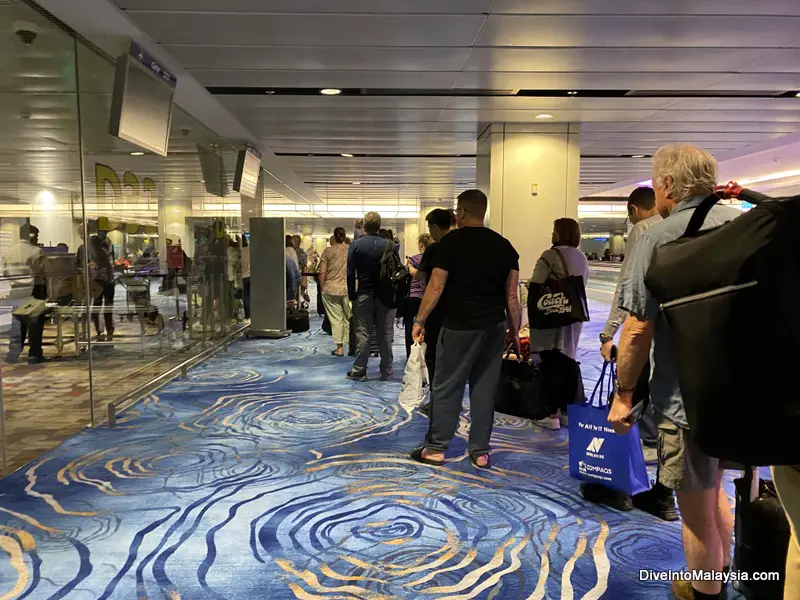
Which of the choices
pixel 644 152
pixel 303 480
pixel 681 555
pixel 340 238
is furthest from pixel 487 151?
pixel 681 555

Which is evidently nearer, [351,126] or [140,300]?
[351,126]

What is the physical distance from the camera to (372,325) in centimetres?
629

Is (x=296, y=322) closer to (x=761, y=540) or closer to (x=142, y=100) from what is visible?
(x=142, y=100)

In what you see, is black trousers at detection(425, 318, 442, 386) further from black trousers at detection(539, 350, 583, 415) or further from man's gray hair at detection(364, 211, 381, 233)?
man's gray hair at detection(364, 211, 381, 233)

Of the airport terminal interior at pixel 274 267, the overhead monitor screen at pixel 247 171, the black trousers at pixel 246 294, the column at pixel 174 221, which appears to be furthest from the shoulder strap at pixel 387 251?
the black trousers at pixel 246 294

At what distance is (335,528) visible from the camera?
296cm

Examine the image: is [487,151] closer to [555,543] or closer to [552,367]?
[552,367]

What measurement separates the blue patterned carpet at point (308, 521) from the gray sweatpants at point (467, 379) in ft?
0.85

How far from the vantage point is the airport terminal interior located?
274cm

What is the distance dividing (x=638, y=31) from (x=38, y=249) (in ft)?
23.2

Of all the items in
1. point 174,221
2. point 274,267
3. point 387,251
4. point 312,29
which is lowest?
point 274,267

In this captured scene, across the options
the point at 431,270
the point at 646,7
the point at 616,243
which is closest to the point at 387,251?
the point at 431,270

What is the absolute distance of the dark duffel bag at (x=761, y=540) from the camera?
6.78 ft

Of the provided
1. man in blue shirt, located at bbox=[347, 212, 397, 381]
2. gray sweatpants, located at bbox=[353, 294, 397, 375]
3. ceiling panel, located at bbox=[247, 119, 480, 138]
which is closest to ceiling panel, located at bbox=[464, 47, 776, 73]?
man in blue shirt, located at bbox=[347, 212, 397, 381]
